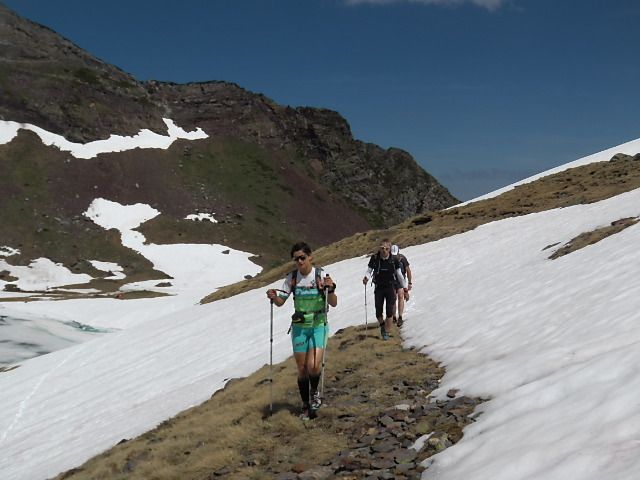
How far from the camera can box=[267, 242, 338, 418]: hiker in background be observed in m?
10.1

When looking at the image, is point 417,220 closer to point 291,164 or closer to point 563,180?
point 563,180

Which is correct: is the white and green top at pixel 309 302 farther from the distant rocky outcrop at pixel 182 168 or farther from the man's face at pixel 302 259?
the distant rocky outcrop at pixel 182 168

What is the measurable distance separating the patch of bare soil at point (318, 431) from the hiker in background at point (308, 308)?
3.63ft

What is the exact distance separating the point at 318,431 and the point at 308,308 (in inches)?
85.5

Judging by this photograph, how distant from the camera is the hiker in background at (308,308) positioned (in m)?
10.1

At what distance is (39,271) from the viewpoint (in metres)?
89.2

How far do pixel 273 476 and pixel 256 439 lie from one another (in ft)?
5.76

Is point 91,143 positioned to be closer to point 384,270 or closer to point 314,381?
point 384,270

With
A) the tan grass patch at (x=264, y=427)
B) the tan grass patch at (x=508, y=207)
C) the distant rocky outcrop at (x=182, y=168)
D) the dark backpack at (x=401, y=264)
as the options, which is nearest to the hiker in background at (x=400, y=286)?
the dark backpack at (x=401, y=264)

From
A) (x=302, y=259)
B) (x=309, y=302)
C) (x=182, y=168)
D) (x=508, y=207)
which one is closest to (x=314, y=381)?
(x=309, y=302)

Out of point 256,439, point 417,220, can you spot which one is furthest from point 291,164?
point 256,439

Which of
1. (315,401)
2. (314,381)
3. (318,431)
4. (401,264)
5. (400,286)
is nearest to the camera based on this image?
(318,431)

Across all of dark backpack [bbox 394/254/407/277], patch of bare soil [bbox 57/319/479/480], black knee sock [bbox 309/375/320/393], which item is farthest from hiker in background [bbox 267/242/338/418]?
dark backpack [bbox 394/254/407/277]

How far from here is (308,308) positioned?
10109 millimetres
